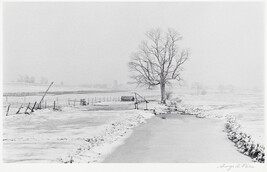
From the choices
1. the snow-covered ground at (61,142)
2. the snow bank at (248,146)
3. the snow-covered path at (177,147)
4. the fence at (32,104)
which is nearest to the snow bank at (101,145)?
the snow-covered ground at (61,142)

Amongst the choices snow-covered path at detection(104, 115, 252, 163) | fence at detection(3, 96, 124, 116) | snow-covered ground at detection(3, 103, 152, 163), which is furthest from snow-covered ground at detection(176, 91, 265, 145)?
fence at detection(3, 96, 124, 116)

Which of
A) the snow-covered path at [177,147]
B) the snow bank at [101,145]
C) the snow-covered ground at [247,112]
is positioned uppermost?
the snow-covered ground at [247,112]

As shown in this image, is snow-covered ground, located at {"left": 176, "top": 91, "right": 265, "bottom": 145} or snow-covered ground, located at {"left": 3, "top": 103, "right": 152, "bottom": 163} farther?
snow-covered ground, located at {"left": 176, "top": 91, "right": 265, "bottom": 145}

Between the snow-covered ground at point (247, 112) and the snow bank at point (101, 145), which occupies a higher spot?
the snow-covered ground at point (247, 112)

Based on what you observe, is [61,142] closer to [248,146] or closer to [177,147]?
[177,147]

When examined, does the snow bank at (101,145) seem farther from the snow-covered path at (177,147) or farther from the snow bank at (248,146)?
the snow bank at (248,146)

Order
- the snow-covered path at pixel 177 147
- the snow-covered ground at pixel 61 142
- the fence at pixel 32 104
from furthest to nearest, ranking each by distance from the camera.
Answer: the fence at pixel 32 104 < the snow-covered path at pixel 177 147 < the snow-covered ground at pixel 61 142

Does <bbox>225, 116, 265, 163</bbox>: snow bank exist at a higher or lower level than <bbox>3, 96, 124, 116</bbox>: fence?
lower

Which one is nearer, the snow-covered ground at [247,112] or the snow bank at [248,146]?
the snow bank at [248,146]

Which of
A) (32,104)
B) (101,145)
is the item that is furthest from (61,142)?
(32,104)

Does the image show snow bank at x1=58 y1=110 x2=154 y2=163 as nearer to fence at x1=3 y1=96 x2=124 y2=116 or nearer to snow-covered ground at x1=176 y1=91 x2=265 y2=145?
snow-covered ground at x1=176 y1=91 x2=265 y2=145

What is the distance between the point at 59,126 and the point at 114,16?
887cm

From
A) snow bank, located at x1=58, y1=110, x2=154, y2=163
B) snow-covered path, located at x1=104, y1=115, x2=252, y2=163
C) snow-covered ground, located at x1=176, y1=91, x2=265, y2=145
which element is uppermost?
snow-covered ground, located at x1=176, y1=91, x2=265, y2=145
